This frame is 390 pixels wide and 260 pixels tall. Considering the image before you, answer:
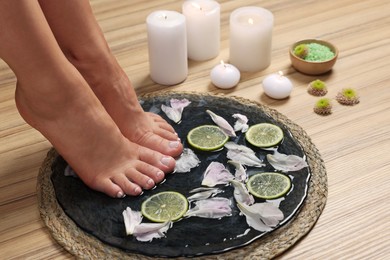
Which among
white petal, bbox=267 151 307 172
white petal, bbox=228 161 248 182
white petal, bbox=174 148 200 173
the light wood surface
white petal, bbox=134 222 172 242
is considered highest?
white petal, bbox=134 222 172 242

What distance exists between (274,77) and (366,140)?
329 mm

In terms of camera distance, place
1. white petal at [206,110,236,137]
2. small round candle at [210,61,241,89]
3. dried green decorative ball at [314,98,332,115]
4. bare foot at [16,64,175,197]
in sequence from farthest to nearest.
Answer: small round candle at [210,61,241,89], dried green decorative ball at [314,98,332,115], white petal at [206,110,236,137], bare foot at [16,64,175,197]

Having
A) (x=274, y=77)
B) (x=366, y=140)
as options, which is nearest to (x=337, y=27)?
(x=274, y=77)

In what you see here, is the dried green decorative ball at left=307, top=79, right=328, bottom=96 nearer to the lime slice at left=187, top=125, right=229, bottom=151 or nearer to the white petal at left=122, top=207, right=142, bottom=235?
the lime slice at left=187, top=125, right=229, bottom=151

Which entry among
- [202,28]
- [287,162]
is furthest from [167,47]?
[287,162]

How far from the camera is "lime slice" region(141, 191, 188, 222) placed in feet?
4.41

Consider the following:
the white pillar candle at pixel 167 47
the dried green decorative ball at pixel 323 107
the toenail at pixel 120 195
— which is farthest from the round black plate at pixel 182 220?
the white pillar candle at pixel 167 47

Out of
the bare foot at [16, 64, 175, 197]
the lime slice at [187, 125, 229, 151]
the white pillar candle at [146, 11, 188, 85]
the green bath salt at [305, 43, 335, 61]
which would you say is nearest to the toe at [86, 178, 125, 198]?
the bare foot at [16, 64, 175, 197]

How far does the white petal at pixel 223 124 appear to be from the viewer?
1.60 meters

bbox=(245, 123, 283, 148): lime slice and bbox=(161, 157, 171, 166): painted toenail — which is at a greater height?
bbox=(161, 157, 171, 166): painted toenail

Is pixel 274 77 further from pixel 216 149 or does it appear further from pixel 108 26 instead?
pixel 108 26

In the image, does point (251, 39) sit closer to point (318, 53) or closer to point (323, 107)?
point (318, 53)

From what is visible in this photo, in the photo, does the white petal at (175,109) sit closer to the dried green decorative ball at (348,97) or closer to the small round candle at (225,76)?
the small round candle at (225,76)

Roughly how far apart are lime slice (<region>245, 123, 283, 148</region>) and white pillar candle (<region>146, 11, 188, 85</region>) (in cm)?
36
